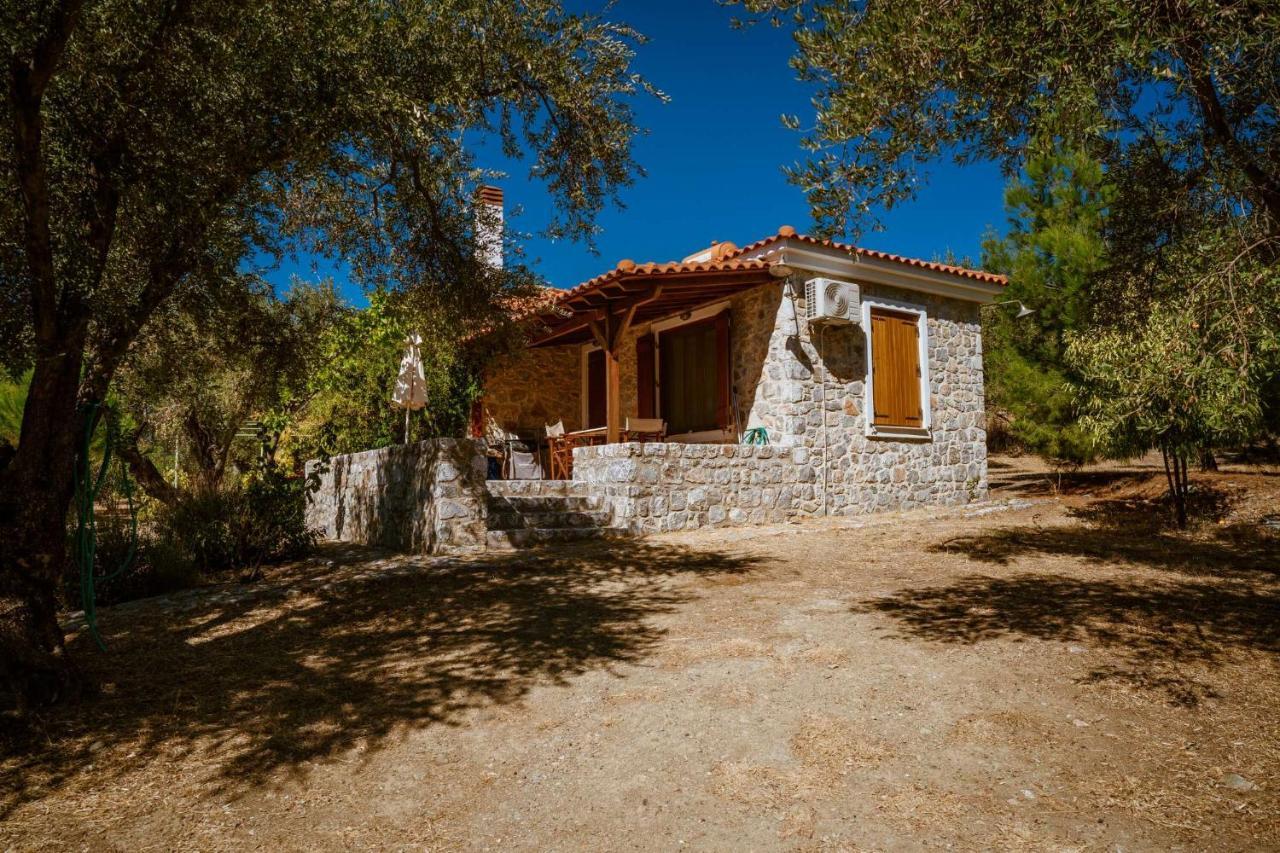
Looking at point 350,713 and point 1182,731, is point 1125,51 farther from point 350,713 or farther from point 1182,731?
point 350,713

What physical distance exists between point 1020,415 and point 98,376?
41.1ft

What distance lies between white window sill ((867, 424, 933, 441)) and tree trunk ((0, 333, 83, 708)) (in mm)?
9125

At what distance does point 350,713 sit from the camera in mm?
3486

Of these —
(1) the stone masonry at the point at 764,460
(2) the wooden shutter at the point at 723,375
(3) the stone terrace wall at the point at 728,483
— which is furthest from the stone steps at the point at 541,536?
(2) the wooden shutter at the point at 723,375

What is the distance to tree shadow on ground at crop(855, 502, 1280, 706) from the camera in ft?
12.7

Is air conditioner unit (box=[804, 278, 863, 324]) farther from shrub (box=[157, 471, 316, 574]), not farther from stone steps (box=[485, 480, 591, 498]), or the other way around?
shrub (box=[157, 471, 316, 574])

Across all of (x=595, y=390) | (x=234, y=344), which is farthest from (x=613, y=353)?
(x=234, y=344)

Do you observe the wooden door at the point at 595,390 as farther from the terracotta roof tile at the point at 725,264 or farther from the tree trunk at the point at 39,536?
the tree trunk at the point at 39,536

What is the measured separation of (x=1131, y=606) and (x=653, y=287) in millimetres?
6249

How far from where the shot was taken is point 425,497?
799cm

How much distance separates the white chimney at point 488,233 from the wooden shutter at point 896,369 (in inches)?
232

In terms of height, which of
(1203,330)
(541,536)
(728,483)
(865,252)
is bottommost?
(541,536)

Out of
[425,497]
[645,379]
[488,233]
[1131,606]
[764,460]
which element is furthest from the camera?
[645,379]

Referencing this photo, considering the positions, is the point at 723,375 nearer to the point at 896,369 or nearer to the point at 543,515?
the point at 896,369
